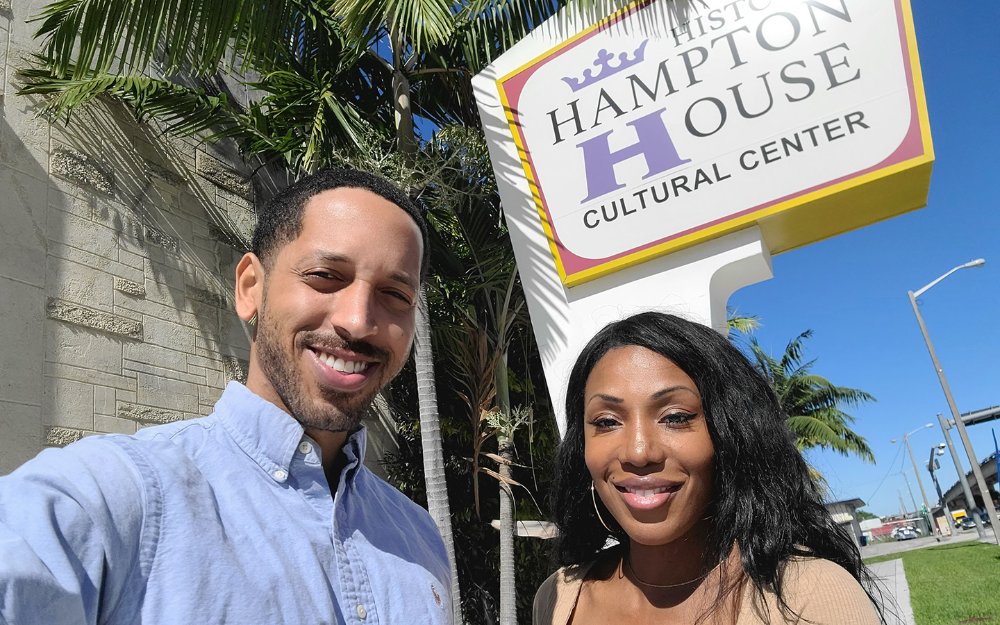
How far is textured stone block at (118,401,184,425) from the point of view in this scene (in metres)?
5.62

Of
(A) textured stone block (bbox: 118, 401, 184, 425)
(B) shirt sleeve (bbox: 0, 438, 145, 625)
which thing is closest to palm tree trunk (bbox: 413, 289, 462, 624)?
(A) textured stone block (bbox: 118, 401, 184, 425)

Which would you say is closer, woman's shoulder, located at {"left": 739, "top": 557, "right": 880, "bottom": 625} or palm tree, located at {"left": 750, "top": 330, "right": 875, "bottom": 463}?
woman's shoulder, located at {"left": 739, "top": 557, "right": 880, "bottom": 625}

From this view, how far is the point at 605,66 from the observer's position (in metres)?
5.04

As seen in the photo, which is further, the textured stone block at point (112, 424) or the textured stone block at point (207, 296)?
the textured stone block at point (207, 296)

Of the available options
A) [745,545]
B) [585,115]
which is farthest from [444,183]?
[745,545]

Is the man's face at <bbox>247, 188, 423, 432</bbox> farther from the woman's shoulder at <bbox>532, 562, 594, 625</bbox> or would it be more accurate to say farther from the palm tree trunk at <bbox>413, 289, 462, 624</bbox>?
the palm tree trunk at <bbox>413, 289, 462, 624</bbox>

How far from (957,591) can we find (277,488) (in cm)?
1423

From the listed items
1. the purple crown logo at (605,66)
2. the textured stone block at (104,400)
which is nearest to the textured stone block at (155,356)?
the textured stone block at (104,400)

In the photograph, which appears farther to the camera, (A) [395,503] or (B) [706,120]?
(B) [706,120]

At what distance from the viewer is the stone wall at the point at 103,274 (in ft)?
16.8

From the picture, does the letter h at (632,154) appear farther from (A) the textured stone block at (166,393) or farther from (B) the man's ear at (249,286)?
(A) the textured stone block at (166,393)

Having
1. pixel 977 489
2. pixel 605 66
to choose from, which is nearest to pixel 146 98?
pixel 605 66

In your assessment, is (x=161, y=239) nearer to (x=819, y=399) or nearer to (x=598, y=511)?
(x=598, y=511)

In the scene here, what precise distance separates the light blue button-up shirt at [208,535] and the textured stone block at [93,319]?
4.77 metres
